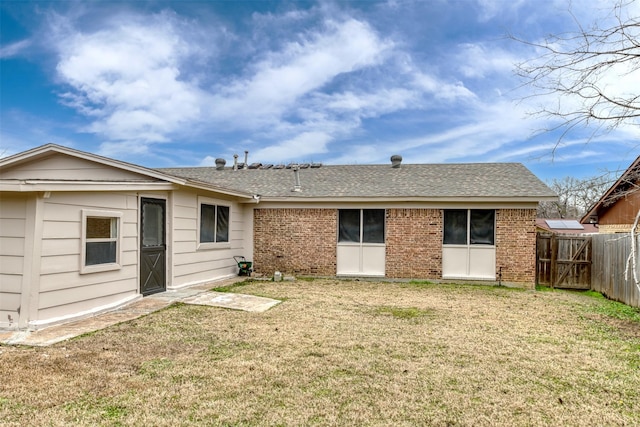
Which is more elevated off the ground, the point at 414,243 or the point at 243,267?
the point at 414,243

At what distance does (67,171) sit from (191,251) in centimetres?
312

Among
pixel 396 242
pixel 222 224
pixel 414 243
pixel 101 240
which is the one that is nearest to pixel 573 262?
Answer: pixel 414 243

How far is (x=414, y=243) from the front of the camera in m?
11.4

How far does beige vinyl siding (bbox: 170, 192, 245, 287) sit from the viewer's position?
890 centimetres

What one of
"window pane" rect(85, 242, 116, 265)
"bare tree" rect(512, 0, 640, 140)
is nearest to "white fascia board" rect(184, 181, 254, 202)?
"window pane" rect(85, 242, 116, 265)

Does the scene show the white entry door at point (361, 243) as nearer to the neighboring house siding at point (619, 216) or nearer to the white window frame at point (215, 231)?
the white window frame at point (215, 231)

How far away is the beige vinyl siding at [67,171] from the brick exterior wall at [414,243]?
677cm

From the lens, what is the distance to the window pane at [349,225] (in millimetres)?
11797

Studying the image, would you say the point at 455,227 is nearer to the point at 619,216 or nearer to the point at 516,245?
the point at 516,245

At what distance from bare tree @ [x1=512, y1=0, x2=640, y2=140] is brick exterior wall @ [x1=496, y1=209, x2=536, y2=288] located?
290 inches

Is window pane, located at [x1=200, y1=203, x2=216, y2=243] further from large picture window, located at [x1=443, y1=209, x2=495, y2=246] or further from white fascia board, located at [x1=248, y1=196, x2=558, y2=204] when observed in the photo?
large picture window, located at [x1=443, y1=209, x2=495, y2=246]

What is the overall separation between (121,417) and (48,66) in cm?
1644

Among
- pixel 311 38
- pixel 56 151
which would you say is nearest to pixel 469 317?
pixel 56 151

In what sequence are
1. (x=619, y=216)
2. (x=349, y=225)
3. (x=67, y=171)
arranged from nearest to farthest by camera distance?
1. (x=67, y=171)
2. (x=349, y=225)
3. (x=619, y=216)
